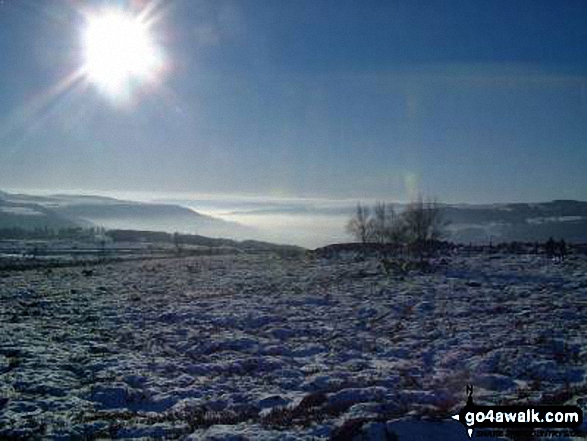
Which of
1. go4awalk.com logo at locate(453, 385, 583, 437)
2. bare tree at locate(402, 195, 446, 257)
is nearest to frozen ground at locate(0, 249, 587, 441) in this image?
go4awalk.com logo at locate(453, 385, 583, 437)

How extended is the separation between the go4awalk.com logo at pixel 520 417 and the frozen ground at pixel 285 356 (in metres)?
0.45

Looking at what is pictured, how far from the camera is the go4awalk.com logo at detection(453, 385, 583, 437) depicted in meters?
10.3

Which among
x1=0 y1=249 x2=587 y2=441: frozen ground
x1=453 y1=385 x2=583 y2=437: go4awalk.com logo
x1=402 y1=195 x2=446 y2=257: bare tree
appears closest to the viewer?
x1=453 y1=385 x2=583 y2=437: go4awalk.com logo

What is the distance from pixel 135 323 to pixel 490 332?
13903 millimetres

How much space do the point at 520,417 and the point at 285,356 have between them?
28.5 feet

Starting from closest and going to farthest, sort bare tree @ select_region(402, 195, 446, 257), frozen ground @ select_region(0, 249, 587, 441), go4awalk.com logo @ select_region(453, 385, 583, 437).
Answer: go4awalk.com logo @ select_region(453, 385, 583, 437)
frozen ground @ select_region(0, 249, 587, 441)
bare tree @ select_region(402, 195, 446, 257)

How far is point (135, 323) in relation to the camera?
23.2 meters

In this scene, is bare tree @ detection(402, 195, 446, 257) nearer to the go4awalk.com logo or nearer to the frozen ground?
the frozen ground

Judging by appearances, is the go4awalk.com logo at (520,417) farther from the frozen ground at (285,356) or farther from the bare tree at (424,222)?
the bare tree at (424,222)

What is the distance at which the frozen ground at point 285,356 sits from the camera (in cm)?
Result: 1201

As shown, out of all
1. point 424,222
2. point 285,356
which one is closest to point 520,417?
point 285,356

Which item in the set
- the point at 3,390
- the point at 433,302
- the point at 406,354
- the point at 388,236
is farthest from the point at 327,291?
the point at 388,236

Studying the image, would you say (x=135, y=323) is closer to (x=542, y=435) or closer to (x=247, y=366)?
(x=247, y=366)

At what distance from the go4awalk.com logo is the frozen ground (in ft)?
1.47
